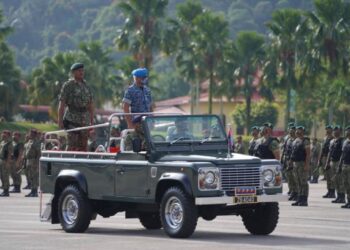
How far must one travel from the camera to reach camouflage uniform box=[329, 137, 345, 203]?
1149 inches

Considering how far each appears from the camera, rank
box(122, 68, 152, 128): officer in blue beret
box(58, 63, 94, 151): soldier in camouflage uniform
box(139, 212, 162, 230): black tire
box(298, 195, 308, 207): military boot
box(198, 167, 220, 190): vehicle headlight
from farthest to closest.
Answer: box(298, 195, 308, 207): military boot, box(58, 63, 94, 151): soldier in camouflage uniform, box(139, 212, 162, 230): black tire, box(122, 68, 152, 128): officer in blue beret, box(198, 167, 220, 190): vehicle headlight

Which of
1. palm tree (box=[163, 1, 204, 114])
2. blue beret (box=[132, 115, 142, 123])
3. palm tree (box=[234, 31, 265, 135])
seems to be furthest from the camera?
palm tree (box=[234, 31, 265, 135])

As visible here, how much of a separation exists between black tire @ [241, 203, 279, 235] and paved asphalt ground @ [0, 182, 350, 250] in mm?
170

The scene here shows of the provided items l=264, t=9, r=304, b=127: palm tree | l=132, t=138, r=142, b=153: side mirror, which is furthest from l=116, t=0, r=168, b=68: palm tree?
l=132, t=138, r=142, b=153: side mirror

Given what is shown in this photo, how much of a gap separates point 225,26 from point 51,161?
64.4 m

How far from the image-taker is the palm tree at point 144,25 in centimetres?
7875

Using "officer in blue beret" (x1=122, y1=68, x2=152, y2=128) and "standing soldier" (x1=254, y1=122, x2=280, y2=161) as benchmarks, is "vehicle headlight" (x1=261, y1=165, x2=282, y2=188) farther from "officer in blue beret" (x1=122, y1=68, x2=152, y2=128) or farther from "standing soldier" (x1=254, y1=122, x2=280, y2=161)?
"standing soldier" (x1=254, y1=122, x2=280, y2=161)

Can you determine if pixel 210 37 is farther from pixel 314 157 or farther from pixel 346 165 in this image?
pixel 346 165

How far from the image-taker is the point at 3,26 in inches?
3054

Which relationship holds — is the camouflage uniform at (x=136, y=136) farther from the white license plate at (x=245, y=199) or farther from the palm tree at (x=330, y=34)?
the palm tree at (x=330, y=34)

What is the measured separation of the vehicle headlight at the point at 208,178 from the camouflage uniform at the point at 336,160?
1173cm

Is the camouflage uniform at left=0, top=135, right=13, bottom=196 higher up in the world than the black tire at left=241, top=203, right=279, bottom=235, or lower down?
higher up

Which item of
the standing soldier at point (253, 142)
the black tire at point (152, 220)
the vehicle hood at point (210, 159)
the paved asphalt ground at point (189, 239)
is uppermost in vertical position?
the standing soldier at point (253, 142)

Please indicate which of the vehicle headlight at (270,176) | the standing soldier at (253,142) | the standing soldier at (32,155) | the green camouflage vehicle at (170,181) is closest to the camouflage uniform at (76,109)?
the green camouflage vehicle at (170,181)
